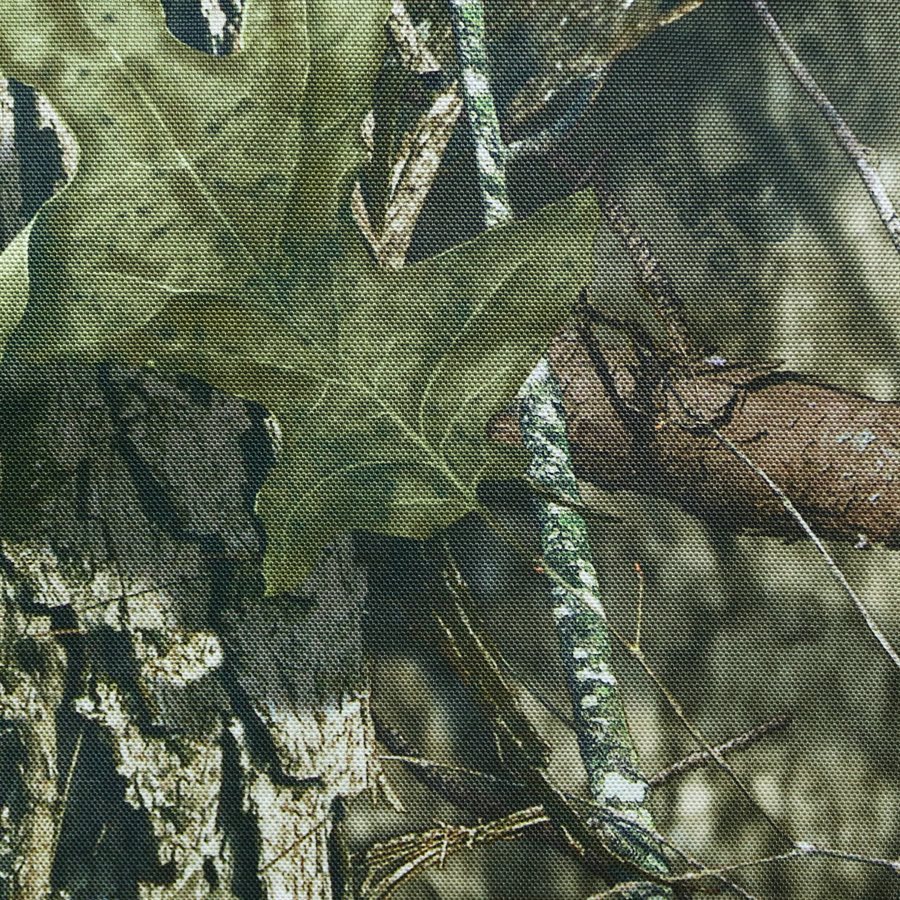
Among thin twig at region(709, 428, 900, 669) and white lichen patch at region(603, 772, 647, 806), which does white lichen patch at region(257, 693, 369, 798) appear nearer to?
white lichen patch at region(603, 772, 647, 806)

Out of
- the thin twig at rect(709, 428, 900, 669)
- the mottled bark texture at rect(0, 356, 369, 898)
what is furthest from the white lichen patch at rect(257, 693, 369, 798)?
the thin twig at rect(709, 428, 900, 669)

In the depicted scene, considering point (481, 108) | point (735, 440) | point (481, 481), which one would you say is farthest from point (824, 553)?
point (481, 108)

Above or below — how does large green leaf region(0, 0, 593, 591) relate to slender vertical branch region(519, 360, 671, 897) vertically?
above

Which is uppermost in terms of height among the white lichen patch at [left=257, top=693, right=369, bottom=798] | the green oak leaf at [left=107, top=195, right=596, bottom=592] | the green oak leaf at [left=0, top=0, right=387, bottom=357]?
the green oak leaf at [left=0, top=0, right=387, bottom=357]

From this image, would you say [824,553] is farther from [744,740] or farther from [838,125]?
[838,125]

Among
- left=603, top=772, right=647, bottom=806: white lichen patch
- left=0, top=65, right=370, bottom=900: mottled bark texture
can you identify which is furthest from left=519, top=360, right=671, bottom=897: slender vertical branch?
left=0, top=65, right=370, bottom=900: mottled bark texture

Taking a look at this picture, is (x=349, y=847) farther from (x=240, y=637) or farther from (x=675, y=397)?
(x=675, y=397)
